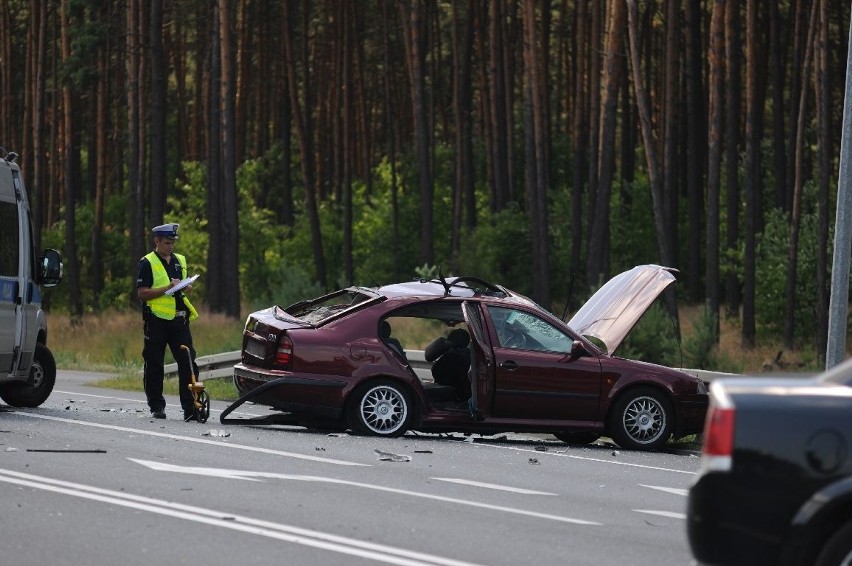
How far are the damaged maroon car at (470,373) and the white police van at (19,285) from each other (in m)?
2.15

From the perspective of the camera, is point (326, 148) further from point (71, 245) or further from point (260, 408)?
point (260, 408)

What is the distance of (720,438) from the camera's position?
21.9 feet

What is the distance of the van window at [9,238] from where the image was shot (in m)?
16.2

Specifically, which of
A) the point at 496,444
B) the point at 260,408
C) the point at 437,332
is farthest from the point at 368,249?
the point at 496,444

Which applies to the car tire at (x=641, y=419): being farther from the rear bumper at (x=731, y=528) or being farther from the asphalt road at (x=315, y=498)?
the rear bumper at (x=731, y=528)

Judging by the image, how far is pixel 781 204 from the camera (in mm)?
43219

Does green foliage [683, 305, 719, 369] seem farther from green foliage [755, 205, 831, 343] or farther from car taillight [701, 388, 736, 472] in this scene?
car taillight [701, 388, 736, 472]

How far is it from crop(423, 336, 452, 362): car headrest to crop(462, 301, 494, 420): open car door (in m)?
0.76

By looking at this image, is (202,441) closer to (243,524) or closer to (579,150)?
(243,524)

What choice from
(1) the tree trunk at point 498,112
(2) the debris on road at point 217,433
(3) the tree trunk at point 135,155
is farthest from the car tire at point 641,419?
(1) the tree trunk at point 498,112

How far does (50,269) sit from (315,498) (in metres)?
6.74

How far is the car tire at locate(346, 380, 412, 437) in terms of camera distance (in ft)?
49.6

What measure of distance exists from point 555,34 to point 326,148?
13.3 m

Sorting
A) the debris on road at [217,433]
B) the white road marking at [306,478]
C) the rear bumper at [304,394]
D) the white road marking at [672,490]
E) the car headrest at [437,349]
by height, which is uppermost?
the car headrest at [437,349]
